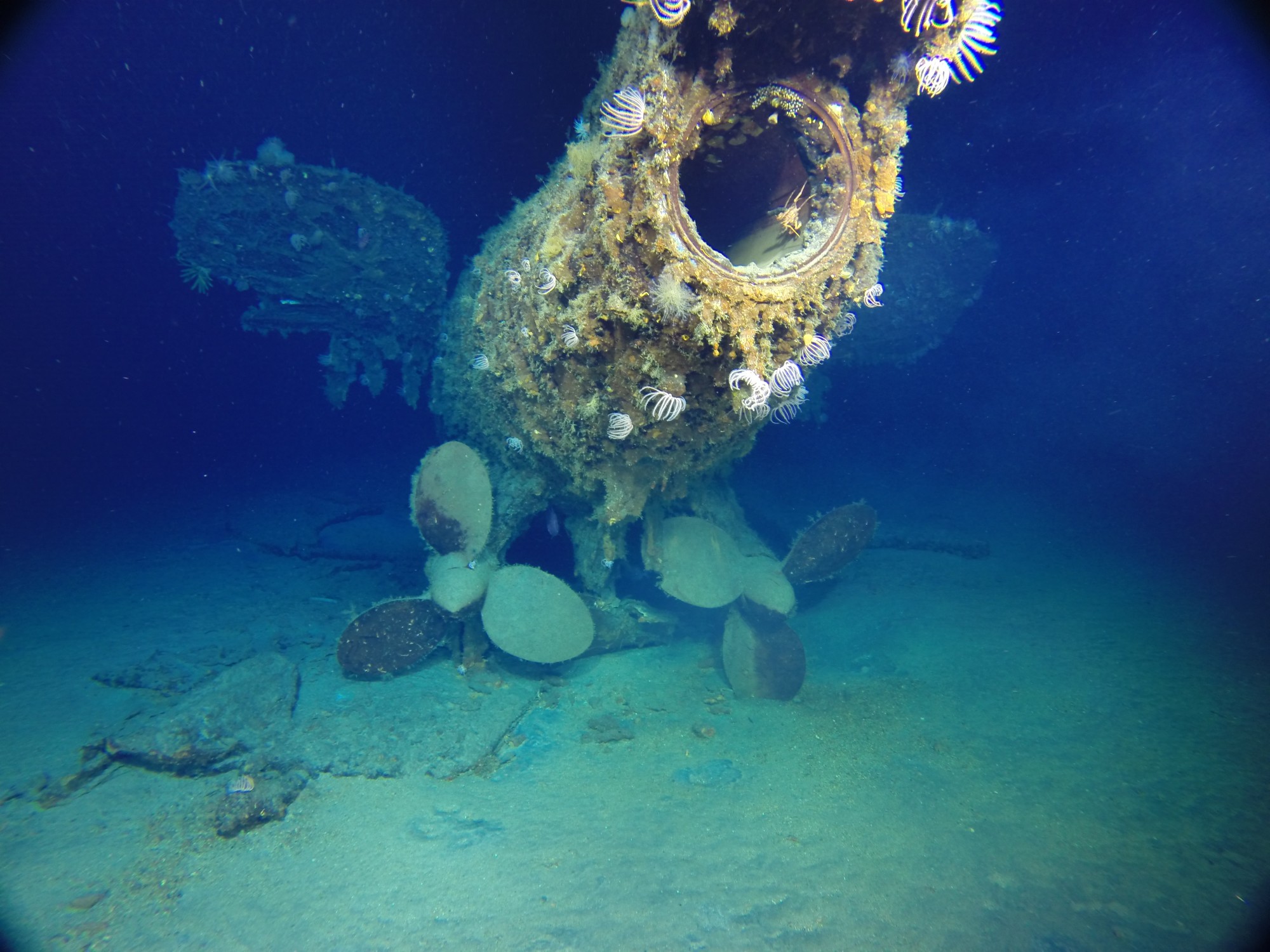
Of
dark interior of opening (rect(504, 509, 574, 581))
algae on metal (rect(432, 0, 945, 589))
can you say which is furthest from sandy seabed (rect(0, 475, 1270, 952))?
algae on metal (rect(432, 0, 945, 589))

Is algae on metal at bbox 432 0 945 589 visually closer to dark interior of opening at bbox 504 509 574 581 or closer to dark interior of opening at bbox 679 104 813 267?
dark interior of opening at bbox 679 104 813 267

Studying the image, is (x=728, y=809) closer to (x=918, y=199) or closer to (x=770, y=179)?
(x=770, y=179)

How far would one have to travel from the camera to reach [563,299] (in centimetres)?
417

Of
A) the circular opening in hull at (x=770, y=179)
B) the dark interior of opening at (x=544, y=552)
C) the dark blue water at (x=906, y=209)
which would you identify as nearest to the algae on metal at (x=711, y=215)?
the circular opening in hull at (x=770, y=179)

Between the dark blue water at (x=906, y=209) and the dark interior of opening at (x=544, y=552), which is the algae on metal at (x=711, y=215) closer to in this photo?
the dark interior of opening at (x=544, y=552)

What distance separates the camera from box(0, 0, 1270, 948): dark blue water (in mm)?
8672

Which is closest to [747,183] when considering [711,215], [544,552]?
[711,215]

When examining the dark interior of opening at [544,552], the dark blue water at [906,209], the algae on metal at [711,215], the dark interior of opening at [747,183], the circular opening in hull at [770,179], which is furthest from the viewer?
the dark interior of opening at [544,552]

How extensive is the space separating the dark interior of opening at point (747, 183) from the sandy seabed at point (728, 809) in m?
4.83

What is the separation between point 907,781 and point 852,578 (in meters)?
5.13

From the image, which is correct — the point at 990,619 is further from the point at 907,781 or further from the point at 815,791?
the point at 815,791

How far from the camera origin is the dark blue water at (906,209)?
867cm

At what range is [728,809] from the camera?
426 centimetres

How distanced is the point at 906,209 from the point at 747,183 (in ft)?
33.4
